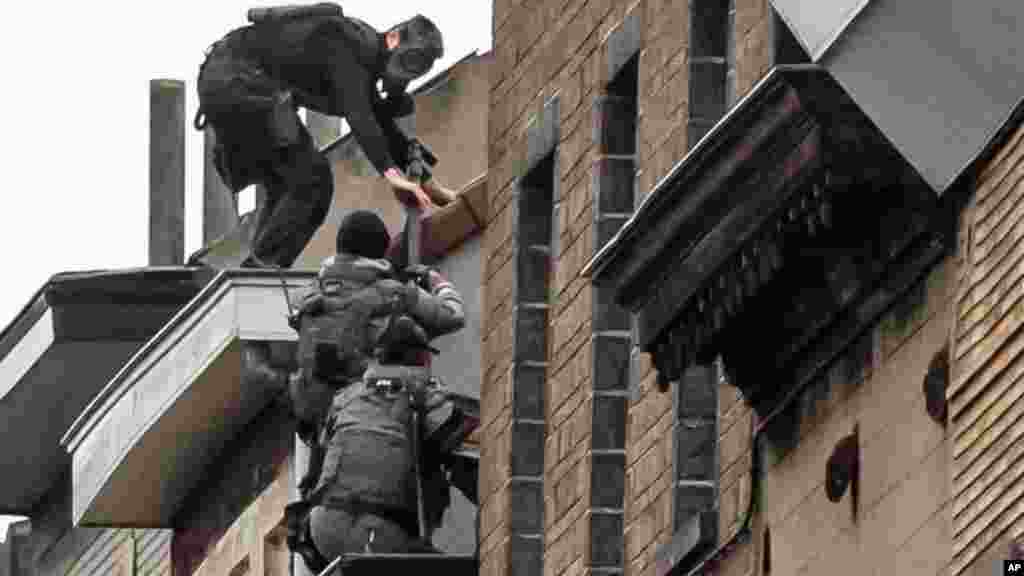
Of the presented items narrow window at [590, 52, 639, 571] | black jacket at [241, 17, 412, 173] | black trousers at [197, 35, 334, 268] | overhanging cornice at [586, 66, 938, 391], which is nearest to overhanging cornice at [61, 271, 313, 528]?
black trousers at [197, 35, 334, 268]

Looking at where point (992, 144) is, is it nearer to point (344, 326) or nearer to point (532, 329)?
point (532, 329)

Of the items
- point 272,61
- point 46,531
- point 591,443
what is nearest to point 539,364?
point 591,443

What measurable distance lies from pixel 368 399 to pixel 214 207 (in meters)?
24.4

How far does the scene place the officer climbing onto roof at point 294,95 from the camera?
44938mm

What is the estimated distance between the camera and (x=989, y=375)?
1029 inches

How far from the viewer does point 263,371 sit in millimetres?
47969

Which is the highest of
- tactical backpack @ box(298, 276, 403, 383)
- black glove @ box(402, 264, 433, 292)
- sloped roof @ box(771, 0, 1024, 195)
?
black glove @ box(402, 264, 433, 292)

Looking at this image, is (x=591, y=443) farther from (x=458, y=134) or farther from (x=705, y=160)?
(x=458, y=134)

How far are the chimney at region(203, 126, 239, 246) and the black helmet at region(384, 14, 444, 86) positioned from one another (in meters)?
16.7

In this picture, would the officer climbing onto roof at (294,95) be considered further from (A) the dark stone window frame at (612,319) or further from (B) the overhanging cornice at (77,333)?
(A) the dark stone window frame at (612,319)

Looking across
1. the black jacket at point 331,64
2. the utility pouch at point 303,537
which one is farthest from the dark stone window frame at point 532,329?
the black jacket at point 331,64

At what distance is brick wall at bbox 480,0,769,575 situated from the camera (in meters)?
32.9

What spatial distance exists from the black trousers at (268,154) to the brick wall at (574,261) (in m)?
8.76

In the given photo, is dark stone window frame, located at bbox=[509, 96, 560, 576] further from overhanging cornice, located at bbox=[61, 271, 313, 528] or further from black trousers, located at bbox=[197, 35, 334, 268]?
black trousers, located at bbox=[197, 35, 334, 268]
